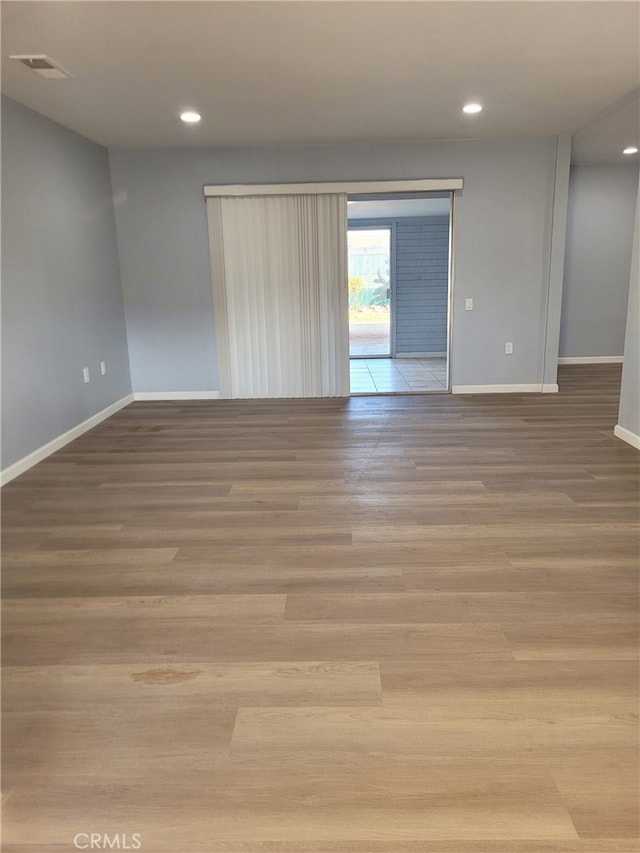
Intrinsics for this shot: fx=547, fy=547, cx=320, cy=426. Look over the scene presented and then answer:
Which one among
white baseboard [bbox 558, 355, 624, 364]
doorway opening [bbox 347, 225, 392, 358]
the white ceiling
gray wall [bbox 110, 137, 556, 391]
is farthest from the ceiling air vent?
white baseboard [bbox 558, 355, 624, 364]

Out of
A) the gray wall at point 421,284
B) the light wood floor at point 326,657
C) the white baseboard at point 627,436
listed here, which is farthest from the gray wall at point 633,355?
the gray wall at point 421,284

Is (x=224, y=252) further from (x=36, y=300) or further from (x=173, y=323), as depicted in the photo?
(x=36, y=300)

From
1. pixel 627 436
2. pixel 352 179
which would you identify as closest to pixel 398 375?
pixel 352 179

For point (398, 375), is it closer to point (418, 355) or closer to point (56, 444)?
point (418, 355)

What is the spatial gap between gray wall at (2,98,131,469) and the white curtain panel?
110 cm

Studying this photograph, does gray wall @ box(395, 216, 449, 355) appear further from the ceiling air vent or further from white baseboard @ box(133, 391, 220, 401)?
the ceiling air vent

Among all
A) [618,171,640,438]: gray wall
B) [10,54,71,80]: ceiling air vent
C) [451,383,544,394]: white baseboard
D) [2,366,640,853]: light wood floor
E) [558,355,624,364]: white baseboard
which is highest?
[10,54,71,80]: ceiling air vent

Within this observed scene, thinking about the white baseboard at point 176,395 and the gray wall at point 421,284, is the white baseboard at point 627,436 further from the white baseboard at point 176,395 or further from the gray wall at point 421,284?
the gray wall at point 421,284

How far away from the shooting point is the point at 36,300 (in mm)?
4070

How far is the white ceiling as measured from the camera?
8.98ft

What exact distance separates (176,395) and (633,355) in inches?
172

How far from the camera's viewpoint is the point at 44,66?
128 inches

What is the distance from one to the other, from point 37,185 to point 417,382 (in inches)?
181

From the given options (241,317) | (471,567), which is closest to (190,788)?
(471,567)
